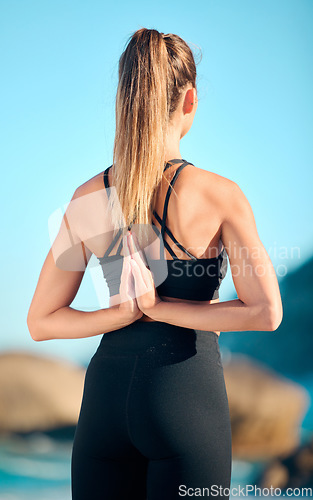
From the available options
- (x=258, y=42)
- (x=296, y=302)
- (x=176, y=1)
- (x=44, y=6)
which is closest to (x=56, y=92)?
(x=44, y=6)

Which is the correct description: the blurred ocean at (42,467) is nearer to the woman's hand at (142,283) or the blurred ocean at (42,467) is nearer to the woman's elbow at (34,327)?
the woman's elbow at (34,327)

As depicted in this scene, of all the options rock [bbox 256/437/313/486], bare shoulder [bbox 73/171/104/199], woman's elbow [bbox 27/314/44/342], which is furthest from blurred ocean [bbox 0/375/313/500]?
bare shoulder [bbox 73/171/104/199]

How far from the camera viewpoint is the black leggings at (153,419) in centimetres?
92

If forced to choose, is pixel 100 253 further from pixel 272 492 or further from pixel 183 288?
pixel 272 492

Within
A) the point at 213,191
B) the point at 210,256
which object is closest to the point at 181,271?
the point at 210,256

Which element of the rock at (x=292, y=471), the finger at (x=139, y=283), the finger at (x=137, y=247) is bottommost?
the rock at (x=292, y=471)

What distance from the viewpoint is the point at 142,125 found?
3.37 ft

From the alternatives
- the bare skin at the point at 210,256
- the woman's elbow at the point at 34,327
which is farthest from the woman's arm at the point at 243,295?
the woman's elbow at the point at 34,327

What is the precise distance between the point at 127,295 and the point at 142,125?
35cm

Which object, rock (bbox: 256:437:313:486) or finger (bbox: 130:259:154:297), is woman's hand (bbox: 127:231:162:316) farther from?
rock (bbox: 256:437:313:486)

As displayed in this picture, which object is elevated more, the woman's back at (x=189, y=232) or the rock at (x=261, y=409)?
the woman's back at (x=189, y=232)

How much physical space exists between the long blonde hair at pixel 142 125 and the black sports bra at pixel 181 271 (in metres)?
0.04

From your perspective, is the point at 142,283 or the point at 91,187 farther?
the point at 91,187

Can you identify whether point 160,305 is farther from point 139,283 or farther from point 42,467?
point 42,467
